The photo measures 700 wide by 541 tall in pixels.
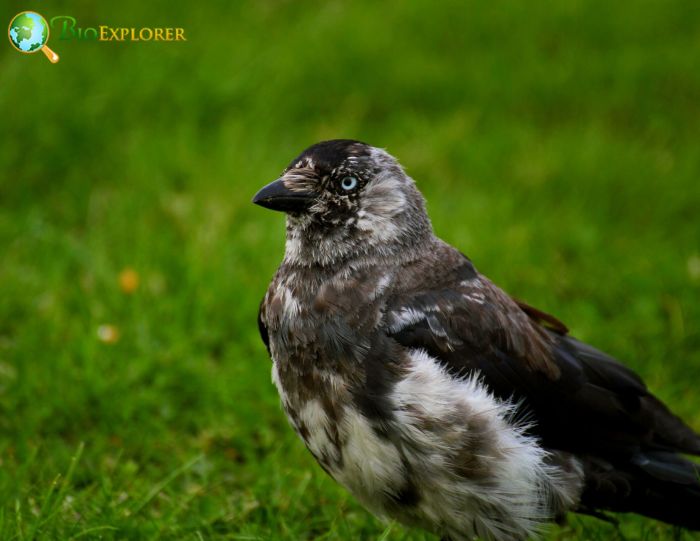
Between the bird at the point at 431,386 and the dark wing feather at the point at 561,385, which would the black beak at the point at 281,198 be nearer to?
the bird at the point at 431,386

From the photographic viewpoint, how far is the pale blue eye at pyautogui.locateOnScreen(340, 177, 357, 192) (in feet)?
10.8

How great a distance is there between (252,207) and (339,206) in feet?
7.43

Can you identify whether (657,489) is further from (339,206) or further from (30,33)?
(30,33)

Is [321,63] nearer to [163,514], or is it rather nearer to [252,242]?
[252,242]

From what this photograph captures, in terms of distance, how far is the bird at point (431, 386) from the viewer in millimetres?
3006

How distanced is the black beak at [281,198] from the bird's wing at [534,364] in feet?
1.56

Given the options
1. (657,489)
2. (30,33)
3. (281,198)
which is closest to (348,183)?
(281,198)

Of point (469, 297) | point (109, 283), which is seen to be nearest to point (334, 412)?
point (469, 297)

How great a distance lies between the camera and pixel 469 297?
324 cm

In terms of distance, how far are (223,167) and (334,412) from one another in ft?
9.92

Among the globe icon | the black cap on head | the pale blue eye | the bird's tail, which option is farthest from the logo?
the bird's tail

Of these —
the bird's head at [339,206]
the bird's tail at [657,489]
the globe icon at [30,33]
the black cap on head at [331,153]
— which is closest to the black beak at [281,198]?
the bird's head at [339,206]

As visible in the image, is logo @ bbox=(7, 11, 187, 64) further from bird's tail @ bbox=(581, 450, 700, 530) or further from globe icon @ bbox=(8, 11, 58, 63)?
bird's tail @ bbox=(581, 450, 700, 530)

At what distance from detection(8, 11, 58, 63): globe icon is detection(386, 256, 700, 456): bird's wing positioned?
3.94 meters
